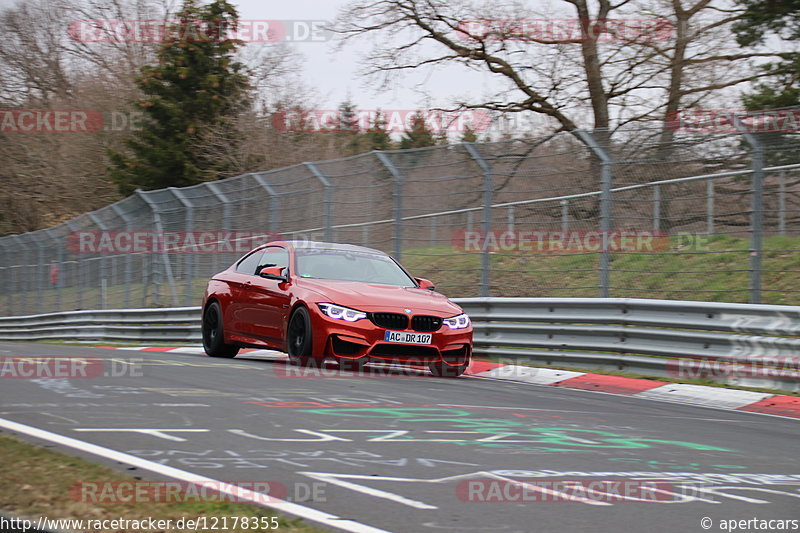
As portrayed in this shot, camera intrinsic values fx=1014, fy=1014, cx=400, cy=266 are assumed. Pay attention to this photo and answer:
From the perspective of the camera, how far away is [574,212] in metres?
12.7

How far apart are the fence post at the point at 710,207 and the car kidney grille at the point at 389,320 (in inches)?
147

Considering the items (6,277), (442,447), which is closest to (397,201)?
A: (442,447)

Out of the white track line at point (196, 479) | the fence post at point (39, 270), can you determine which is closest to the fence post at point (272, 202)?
the white track line at point (196, 479)

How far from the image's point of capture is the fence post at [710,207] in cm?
1149

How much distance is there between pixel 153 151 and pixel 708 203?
3639 cm

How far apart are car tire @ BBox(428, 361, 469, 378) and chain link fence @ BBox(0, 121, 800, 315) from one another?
2226mm

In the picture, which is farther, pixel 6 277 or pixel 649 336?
pixel 6 277

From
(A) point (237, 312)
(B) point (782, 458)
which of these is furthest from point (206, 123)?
(B) point (782, 458)

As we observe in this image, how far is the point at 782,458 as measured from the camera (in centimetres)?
607

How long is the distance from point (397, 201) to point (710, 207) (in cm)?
472

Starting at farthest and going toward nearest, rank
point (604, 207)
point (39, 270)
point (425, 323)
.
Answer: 1. point (39, 270)
2. point (604, 207)
3. point (425, 323)

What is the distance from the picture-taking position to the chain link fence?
11094 millimetres

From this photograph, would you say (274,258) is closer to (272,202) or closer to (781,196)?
(272,202)

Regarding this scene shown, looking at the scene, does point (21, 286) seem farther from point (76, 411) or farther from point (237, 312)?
point (76, 411)
